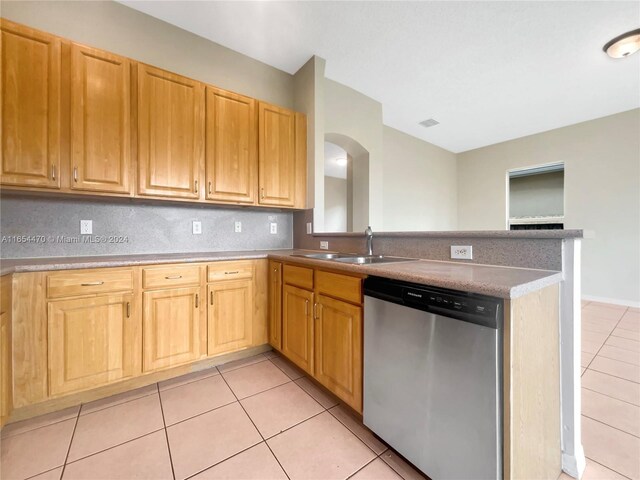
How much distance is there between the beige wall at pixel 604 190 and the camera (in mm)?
3889

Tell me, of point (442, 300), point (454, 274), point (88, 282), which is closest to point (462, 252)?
point (454, 274)

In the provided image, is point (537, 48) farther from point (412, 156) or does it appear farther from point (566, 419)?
point (566, 419)

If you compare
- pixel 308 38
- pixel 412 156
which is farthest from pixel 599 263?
pixel 308 38

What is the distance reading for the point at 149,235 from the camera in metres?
2.28

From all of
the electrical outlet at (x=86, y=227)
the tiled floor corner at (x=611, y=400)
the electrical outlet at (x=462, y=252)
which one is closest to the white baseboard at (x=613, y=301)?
the tiled floor corner at (x=611, y=400)

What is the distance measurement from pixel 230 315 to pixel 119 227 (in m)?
1.16

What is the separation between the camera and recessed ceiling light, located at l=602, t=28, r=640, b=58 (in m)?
2.45

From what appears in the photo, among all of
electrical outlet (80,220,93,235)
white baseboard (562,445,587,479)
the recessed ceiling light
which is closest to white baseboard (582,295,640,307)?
the recessed ceiling light

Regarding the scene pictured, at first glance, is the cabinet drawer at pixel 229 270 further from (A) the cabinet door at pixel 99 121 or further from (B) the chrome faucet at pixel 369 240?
(B) the chrome faucet at pixel 369 240

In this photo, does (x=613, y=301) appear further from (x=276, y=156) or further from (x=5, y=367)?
(x=5, y=367)

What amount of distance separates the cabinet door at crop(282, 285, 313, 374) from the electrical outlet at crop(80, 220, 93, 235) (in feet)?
5.14

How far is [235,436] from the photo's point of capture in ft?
4.67

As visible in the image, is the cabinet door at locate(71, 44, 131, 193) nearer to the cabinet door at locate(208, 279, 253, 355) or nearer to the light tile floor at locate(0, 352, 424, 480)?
the cabinet door at locate(208, 279, 253, 355)

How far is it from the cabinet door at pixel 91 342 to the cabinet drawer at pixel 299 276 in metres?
1.06
